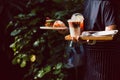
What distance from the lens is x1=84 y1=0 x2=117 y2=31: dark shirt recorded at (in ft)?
10.2

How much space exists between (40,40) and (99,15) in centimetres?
179

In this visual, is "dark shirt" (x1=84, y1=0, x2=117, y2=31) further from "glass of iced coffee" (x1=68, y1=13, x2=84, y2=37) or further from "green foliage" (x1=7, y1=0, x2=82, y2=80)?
"green foliage" (x1=7, y1=0, x2=82, y2=80)

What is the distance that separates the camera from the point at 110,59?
3.21 meters

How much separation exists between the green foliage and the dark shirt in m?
1.38

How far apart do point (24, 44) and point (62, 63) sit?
2.19 feet

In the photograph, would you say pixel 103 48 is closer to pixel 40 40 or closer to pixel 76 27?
pixel 76 27

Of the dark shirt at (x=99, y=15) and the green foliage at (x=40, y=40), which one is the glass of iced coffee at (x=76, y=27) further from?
the green foliage at (x=40, y=40)

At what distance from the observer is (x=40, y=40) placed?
192 inches

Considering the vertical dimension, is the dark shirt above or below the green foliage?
above

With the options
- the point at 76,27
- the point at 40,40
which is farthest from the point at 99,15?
the point at 40,40

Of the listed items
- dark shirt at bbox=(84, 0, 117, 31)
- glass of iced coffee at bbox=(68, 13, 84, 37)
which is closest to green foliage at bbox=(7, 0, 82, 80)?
dark shirt at bbox=(84, 0, 117, 31)

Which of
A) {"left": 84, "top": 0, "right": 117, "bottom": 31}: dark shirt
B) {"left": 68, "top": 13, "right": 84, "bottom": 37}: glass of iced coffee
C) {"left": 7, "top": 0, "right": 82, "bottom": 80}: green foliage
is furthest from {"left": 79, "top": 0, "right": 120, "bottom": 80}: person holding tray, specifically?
{"left": 7, "top": 0, "right": 82, "bottom": 80}: green foliage

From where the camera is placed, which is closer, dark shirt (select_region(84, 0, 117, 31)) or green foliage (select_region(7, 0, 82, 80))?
dark shirt (select_region(84, 0, 117, 31))

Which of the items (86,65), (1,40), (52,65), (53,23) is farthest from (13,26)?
(86,65)
